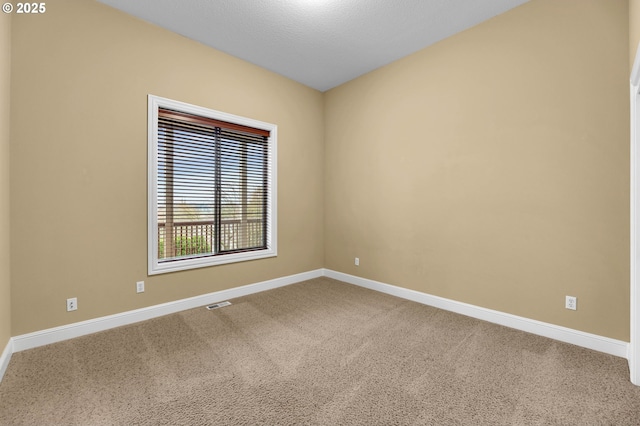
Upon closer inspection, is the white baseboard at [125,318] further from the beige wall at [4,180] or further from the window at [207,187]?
the window at [207,187]

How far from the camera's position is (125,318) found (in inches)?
106

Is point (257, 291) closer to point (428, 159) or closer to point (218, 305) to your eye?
point (218, 305)

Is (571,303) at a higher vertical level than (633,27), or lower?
lower

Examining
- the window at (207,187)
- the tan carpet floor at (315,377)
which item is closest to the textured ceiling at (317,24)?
the window at (207,187)

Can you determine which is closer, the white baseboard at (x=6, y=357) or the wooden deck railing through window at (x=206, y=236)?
the white baseboard at (x=6, y=357)

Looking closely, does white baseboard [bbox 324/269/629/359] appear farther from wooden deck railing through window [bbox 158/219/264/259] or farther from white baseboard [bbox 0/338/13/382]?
white baseboard [bbox 0/338/13/382]

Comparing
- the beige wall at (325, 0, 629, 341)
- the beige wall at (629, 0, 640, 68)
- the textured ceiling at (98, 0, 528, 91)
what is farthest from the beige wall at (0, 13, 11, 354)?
the beige wall at (629, 0, 640, 68)

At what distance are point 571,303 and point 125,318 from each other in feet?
13.0

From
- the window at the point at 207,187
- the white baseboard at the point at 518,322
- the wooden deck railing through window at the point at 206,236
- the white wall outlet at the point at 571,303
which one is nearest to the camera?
the white baseboard at the point at 518,322

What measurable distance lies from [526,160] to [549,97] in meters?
0.54

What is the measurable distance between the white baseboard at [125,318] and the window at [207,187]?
37cm

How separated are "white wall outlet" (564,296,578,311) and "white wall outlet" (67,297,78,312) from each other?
4182 millimetres

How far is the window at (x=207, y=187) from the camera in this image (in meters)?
2.99

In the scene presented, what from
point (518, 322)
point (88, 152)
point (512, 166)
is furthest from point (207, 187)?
point (518, 322)
